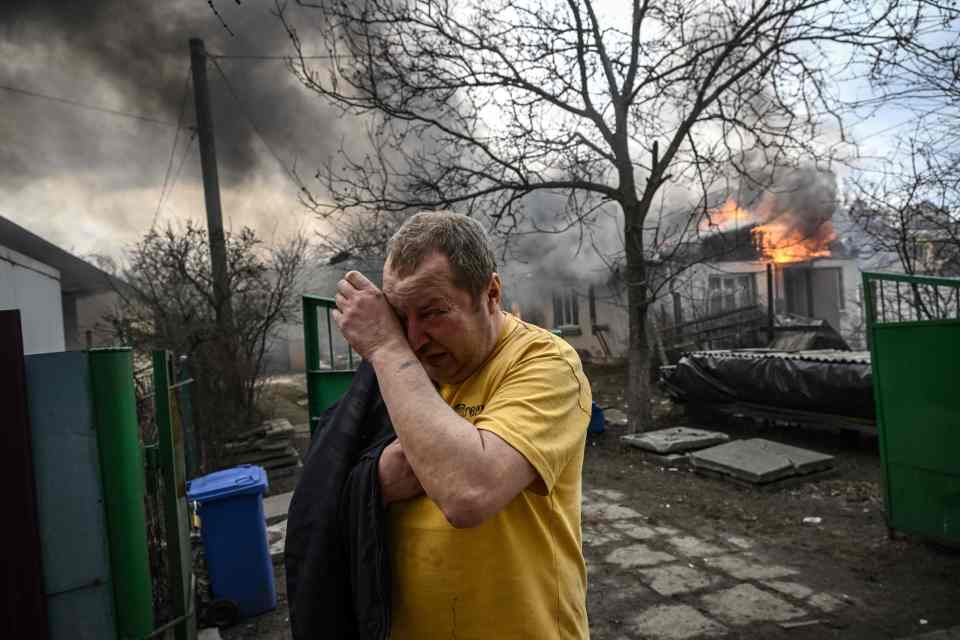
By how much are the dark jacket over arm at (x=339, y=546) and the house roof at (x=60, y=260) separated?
316 inches

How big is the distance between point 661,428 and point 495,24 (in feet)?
22.1

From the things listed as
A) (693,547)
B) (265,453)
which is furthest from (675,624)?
(265,453)

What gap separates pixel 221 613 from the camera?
4.05 metres

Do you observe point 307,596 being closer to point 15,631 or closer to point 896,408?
point 15,631

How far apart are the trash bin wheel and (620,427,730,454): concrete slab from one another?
5.75 m

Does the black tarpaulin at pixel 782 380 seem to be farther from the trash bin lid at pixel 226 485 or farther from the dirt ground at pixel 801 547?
the trash bin lid at pixel 226 485

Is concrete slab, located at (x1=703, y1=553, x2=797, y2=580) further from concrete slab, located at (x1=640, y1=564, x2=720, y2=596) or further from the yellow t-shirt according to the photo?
the yellow t-shirt

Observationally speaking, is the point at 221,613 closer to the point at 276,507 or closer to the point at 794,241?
the point at 276,507

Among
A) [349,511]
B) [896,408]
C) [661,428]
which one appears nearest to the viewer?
[349,511]

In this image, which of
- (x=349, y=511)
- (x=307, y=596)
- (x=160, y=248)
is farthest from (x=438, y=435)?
(x=160, y=248)

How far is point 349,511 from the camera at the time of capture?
4.04 feet

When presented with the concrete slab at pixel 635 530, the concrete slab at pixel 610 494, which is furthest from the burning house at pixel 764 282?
the concrete slab at pixel 635 530

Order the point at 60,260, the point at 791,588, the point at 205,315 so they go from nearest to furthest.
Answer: the point at 791,588 < the point at 205,315 < the point at 60,260

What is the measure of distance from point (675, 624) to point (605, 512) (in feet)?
7.81
